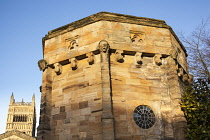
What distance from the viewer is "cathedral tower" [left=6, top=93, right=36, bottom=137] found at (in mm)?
106625

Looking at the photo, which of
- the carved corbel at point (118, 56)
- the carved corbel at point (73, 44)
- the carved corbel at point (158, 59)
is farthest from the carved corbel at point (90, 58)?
the carved corbel at point (158, 59)

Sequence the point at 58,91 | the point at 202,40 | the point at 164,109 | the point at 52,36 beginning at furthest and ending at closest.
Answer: the point at 202,40, the point at 52,36, the point at 58,91, the point at 164,109

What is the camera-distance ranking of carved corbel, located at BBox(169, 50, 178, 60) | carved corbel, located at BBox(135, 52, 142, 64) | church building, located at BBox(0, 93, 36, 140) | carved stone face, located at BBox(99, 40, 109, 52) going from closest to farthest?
carved stone face, located at BBox(99, 40, 109, 52) → carved corbel, located at BBox(135, 52, 142, 64) → carved corbel, located at BBox(169, 50, 178, 60) → church building, located at BBox(0, 93, 36, 140)

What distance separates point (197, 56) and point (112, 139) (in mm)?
6544

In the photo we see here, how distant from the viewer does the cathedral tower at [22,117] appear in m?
107

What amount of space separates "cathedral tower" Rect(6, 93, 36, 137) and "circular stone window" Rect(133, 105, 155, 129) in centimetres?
10332

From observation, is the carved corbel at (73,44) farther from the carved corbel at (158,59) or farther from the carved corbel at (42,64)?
the carved corbel at (158,59)

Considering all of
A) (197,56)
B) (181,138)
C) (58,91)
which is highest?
(197,56)

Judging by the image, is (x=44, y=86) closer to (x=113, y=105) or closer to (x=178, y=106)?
(x=113, y=105)

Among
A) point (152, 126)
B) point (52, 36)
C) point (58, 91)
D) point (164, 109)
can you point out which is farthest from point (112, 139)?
point (52, 36)

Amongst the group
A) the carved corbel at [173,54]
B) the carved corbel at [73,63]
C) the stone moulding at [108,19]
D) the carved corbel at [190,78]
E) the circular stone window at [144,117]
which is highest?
the stone moulding at [108,19]

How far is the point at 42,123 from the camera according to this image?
31.8 ft

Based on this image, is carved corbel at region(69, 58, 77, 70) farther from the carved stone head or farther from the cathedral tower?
the cathedral tower

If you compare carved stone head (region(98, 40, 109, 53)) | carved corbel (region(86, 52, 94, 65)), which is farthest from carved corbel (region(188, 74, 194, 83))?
carved corbel (region(86, 52, 94, 65))
